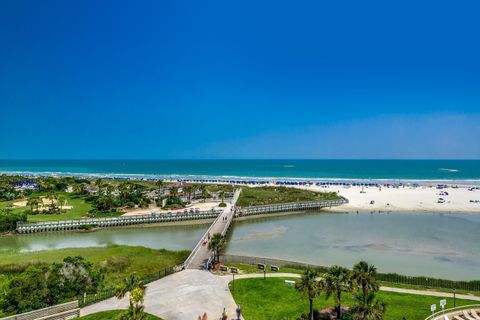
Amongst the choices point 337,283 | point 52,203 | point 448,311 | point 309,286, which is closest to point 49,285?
point 309,286

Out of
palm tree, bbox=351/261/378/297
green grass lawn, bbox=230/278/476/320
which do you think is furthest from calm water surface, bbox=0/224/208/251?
palm tree, bbox=351/261/378/297

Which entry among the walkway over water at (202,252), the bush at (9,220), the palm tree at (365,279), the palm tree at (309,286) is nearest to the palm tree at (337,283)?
the palm tree at (365,279)

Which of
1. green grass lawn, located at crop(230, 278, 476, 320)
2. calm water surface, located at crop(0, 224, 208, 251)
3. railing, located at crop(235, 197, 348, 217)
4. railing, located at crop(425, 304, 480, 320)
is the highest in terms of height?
railing, located at crop(235, 197, 348, 217)

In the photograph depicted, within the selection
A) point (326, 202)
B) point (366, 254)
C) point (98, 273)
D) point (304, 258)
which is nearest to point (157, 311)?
point (98, 273)

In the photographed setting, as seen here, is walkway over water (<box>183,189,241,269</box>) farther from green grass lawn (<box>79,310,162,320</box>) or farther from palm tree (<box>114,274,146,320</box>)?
palm tree (<box>114,274,146,320</box>)

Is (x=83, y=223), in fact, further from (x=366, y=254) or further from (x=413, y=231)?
(x=413, y=231)

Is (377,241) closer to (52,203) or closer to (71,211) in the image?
(71,211)
